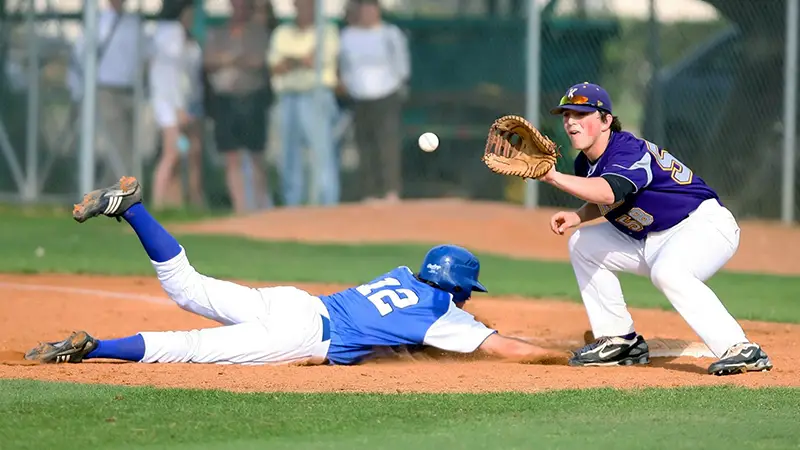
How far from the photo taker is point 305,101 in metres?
16.6

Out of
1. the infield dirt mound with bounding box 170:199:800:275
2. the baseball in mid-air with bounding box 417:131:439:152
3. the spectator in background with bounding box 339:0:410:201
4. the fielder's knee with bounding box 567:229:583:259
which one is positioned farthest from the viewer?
the spectator in background with bounding box 339:0:410:201

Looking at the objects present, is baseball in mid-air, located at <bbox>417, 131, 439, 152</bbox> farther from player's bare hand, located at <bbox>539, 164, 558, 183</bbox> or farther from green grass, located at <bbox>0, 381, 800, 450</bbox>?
green grass, located at <bbox>0, 381, 800, 450</bbox>

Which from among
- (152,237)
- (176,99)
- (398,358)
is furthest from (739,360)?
(176,99)

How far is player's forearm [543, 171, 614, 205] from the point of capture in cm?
636

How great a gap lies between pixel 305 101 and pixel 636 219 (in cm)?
1005

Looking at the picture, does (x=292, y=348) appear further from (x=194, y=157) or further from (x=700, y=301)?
(x=194, y=157)

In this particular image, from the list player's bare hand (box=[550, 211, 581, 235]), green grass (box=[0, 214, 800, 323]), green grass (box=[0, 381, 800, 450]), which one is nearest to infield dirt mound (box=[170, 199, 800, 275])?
→ green grass (box=[0, 214, 800, 323])

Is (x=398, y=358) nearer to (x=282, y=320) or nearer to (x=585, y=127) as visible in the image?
(x=282, y=320)

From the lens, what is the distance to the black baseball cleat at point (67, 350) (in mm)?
6461

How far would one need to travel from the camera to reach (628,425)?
5.20 meters

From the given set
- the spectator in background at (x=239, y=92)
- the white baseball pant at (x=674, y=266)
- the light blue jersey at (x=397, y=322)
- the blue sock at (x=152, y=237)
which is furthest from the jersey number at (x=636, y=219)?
the spectator in background at (x=239, y=92)

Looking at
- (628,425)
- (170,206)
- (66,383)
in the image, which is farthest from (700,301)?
(170,206)

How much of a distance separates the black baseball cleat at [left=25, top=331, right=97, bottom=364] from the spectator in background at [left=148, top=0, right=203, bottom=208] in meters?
Answer: 10.3

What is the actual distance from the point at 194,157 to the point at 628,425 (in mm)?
12429
